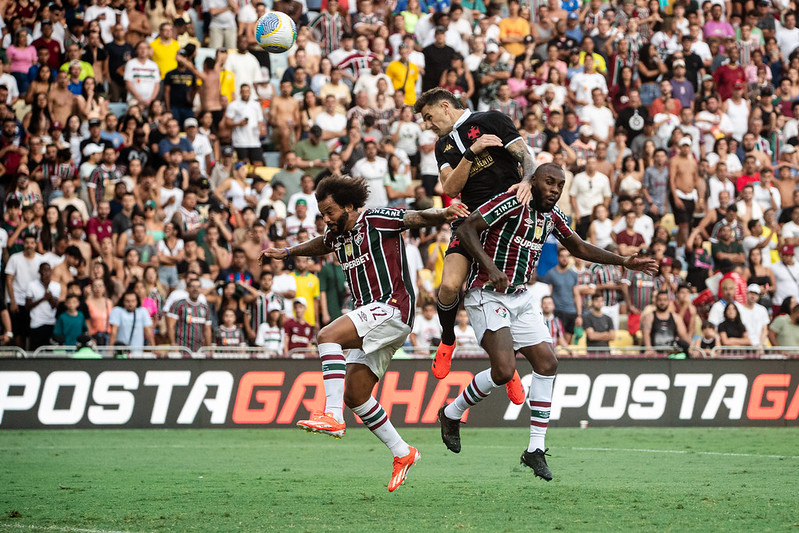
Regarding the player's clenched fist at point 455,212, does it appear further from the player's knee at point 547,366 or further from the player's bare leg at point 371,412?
the player's knee at point 547,366

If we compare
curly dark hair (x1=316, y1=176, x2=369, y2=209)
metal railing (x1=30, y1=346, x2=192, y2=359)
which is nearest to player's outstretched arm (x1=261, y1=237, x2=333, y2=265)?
curly dark hair (x1=316, y1=176, x2=369, y2=209)

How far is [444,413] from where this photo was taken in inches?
395

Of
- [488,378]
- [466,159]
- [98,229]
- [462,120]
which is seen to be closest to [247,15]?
[98,229]

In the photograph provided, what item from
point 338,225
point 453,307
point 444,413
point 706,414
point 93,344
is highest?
point 338,225

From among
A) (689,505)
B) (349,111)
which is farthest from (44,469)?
(349,111)

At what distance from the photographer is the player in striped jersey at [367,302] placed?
896cm

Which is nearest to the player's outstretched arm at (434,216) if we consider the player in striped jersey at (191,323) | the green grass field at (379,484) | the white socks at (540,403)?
the white socks at (540,403)

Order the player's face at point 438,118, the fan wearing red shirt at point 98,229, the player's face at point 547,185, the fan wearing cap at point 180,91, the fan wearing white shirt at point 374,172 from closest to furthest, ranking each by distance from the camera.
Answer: the player's face at point 547,185, the player's face at point 438,118, the fan wearing red shirt at point 98,229, the fan wearing white shirt at point 374,172, the fan wearing cap at point 180,91

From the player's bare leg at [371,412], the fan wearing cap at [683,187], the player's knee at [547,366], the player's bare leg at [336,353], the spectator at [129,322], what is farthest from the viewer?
the fan wearing cap at [683,187]

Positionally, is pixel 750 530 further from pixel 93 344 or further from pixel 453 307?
pixel 93 344

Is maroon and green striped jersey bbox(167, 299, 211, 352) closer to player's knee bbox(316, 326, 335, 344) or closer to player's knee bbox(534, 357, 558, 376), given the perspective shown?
player's knee bbox(316, 326, 335, 344)

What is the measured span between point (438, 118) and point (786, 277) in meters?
12.6

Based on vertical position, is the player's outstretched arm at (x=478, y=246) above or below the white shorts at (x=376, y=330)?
above

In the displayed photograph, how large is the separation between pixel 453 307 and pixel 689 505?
8.68ft
